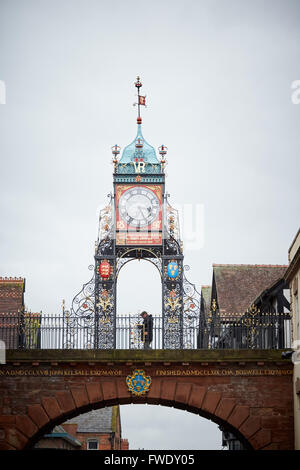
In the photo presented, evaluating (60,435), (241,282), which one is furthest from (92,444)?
(241,282)

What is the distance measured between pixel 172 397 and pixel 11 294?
1365 cm

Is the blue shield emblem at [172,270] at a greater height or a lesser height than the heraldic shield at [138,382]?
greater

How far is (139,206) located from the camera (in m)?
38.3

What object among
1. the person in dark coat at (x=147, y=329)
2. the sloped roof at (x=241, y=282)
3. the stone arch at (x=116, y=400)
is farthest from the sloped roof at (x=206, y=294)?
the stone arch at (x=116, y=400)

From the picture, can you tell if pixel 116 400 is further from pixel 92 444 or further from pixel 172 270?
pixel 92 444

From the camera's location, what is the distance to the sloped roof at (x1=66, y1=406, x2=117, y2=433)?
53.8 meters

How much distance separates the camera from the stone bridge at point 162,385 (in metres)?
29.3

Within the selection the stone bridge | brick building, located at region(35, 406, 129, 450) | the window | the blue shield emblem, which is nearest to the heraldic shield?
the stone bridge

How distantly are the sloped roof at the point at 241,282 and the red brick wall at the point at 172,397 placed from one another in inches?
442

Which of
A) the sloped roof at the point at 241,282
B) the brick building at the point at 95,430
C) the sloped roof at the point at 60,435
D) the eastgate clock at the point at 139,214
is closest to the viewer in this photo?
the eastgate clock at the point at 139,214

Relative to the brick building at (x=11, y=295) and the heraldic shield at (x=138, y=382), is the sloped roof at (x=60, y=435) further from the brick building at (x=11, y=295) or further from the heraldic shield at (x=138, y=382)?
the heraldic shield at (x=138, y=382)

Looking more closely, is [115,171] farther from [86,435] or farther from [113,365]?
[86,435]

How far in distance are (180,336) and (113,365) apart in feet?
11.8

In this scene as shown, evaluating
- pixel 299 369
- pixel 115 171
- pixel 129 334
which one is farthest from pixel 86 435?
pixel 299 369
